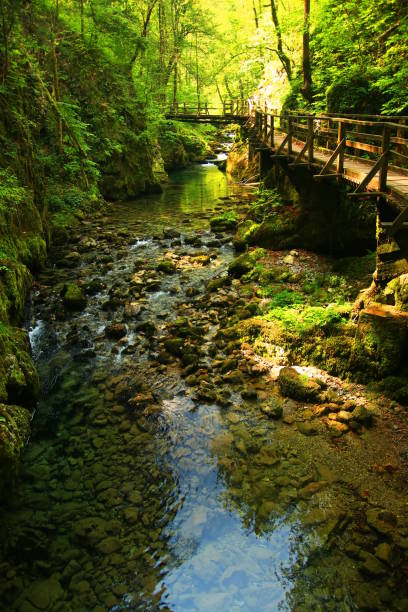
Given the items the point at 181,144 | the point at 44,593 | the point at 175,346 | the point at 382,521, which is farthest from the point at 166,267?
the point at 181,144

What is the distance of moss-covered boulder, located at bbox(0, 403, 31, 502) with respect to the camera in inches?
206

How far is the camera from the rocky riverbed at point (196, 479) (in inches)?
174

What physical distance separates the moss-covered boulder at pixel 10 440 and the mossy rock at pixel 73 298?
421cm

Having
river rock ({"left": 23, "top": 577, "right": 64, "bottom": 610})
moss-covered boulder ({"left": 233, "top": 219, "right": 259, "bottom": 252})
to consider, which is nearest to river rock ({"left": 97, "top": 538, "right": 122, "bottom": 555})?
river rock ({"left": 23, "top": 577, "right": 64, "bottom": 610})

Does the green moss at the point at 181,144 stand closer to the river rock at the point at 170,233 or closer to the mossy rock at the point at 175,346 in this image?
the river rock at the point at 170,233

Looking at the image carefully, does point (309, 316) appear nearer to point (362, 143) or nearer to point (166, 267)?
point (362, 143)

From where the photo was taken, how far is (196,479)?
5.79 metres

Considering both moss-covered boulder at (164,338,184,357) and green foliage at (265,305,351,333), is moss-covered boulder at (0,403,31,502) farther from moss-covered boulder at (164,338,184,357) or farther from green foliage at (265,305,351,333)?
green foliage at (265,305,351,333)

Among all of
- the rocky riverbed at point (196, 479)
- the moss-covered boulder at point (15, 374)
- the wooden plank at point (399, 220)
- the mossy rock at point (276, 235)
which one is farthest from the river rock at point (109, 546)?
the mossy rock at point (276, 235)

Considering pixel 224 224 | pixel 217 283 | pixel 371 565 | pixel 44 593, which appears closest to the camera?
pixel 44 593

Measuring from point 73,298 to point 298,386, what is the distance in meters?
6.12

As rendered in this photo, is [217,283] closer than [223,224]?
Yes

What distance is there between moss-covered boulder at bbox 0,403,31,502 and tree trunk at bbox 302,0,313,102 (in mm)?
17146

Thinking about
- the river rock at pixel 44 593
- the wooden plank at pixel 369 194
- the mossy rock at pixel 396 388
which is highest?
the wooden plank at pixel 369 194
